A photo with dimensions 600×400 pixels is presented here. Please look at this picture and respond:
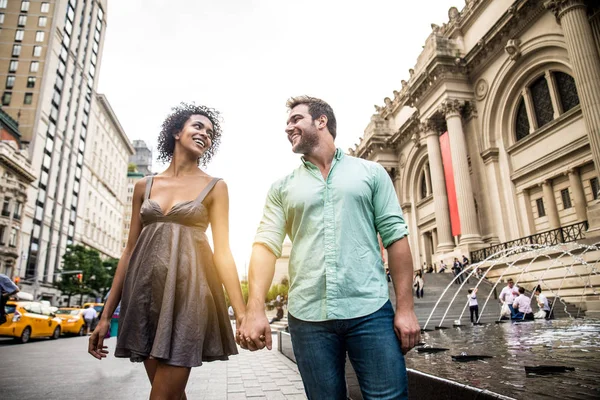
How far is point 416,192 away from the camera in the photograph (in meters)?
34.0

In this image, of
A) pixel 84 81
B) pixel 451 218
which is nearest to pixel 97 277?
pixel 84 81

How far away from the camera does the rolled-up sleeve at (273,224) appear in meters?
2.15

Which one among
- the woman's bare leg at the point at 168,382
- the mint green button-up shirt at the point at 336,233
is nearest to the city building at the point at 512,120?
the mint green button-up shirt at the point at 336,233

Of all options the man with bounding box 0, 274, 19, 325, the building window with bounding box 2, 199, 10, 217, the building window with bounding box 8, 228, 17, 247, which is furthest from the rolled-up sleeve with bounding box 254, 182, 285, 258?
the building window with bounding box 8, 228, 17, 247

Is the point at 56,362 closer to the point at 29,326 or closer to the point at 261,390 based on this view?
the point at 261,390

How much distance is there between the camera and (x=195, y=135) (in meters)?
2.76

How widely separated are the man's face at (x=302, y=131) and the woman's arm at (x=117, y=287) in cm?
103

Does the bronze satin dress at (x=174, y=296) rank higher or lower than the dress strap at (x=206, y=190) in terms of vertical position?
lower

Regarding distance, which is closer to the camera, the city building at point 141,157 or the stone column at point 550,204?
the stone column at point 550,204

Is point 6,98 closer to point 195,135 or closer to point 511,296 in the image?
point 511,296

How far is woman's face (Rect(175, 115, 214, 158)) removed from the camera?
275 cm

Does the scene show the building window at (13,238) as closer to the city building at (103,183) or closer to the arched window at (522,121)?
the city building at (103,183)

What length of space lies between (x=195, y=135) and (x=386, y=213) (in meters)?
1.45

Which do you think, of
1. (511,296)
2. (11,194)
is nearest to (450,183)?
(511,296)
